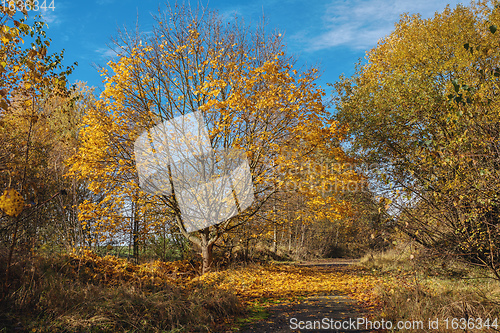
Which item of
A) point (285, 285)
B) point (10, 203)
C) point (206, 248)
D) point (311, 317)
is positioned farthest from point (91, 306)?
point (285, 285)

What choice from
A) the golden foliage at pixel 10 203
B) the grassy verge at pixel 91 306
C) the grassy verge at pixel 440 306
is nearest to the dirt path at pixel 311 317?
the grassy verge at pixel 440 306

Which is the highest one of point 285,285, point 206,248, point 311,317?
point 206,248

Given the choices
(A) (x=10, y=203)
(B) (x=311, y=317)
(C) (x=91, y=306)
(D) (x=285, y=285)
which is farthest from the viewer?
(D) (x=285, y=285)

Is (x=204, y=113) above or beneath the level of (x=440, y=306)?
above

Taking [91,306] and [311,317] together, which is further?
[311,317]

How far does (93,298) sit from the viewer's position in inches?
204

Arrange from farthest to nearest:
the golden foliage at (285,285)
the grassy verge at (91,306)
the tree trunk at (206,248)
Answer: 1. the tree trunk at (206,248)
2. the golden foliage at (285,285)
3. the grassy verge at (91,306)

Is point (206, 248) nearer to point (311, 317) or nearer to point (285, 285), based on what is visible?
point (285, 285)

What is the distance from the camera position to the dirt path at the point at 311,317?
5.41 meters

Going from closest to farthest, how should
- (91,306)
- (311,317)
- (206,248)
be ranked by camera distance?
(91,306)
(311,317)
(206,248)

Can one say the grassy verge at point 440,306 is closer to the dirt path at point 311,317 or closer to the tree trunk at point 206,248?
the dirt path at point 311,317

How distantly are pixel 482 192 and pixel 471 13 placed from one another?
1117 cm

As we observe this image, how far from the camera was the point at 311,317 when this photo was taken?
5969 mm

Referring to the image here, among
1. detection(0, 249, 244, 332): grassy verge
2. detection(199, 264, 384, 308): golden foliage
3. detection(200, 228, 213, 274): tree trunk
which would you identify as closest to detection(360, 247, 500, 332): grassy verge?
detection(199, 264, 384, 308): golden foliage
